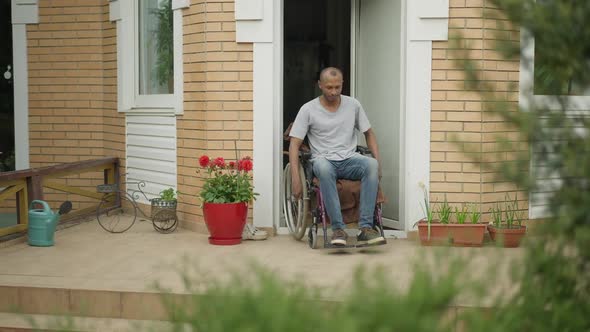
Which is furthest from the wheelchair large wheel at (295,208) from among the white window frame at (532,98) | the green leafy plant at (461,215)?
the white window frame at (532,98)

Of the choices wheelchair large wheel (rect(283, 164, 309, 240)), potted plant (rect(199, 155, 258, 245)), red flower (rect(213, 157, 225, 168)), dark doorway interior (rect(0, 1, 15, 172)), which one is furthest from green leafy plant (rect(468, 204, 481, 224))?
dark doorway interior (rect(0, 1, 15, 172))

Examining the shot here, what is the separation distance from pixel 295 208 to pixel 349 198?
0.43m

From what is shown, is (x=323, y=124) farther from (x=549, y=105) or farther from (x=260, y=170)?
(x=549, y=105)

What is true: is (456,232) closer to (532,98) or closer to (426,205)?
(426,205)

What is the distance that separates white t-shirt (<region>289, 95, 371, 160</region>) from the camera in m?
6.62

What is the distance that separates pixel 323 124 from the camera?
6.62 meters

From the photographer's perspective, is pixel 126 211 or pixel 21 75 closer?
pixel 126 211

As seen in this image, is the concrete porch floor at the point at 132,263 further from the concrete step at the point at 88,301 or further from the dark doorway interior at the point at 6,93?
the dark doorway interior at the point at 6,93

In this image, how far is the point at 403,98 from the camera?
274 inches

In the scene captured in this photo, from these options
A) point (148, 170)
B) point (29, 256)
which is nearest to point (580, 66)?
point (29, 256)

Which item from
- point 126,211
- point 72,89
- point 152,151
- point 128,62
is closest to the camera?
point 152,151

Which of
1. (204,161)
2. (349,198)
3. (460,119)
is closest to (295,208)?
(349,198)

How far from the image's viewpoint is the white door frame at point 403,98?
264 inches

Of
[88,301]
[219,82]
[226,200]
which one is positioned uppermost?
[219,82]
